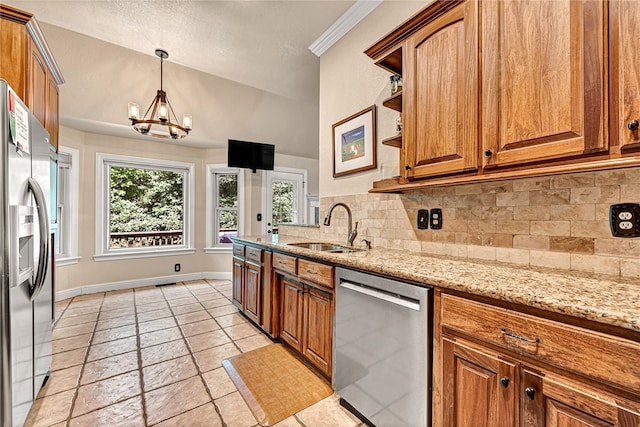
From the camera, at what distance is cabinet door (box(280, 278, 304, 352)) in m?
2.08

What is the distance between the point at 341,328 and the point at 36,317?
1.77 meters

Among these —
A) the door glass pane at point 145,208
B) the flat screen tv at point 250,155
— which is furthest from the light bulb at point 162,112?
the door glass pane at point 145,208

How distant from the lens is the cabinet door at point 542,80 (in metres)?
0.99

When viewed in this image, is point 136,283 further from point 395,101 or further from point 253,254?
point 395,101

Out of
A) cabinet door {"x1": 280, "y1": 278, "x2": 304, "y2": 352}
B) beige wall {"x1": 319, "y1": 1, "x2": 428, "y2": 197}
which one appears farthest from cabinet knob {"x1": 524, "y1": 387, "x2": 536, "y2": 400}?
beige wall {"x1": 319, "y1": 1, "x2": 428, "y2": 197}

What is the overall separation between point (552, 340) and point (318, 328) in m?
1.31

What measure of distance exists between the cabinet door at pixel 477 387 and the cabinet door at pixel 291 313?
3.77 ft

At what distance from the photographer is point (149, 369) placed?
2055 millimetres

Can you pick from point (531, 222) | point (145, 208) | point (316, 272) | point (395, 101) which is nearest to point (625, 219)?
point (531, 222)

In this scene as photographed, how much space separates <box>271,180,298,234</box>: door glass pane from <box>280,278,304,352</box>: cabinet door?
3.06 m

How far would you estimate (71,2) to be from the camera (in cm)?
250

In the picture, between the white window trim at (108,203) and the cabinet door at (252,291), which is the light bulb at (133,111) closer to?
the white window trim at (108,203)

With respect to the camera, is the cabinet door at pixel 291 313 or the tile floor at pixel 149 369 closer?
the tile floor at pixel 149 369

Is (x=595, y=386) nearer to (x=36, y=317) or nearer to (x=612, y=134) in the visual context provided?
(x=612, y=134)
